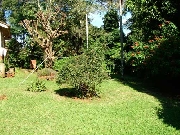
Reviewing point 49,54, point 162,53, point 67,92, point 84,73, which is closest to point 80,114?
point 84,73

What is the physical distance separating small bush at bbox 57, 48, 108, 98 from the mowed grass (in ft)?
2.63

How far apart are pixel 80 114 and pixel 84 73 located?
9.85ft

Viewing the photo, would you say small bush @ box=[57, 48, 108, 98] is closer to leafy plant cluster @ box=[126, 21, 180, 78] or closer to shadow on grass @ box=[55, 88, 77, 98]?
shadow on grass @ box=[55, 88, 77, 98]

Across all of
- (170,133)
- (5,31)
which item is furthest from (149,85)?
(5,31)

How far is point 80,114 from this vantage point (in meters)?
13.6

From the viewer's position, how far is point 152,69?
18891 mm

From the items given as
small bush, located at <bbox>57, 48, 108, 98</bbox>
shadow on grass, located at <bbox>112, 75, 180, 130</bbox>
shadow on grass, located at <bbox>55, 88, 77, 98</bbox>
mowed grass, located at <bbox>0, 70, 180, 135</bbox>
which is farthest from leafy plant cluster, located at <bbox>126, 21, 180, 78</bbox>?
shadow on grass, located at <bbox>55, 88, 77, 98</bbox>

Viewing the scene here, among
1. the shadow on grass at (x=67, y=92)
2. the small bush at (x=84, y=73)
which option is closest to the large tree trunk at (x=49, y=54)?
the shadow on grass at (x=67, y=92)

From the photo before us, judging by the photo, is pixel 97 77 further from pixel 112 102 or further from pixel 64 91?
pixel 64 91

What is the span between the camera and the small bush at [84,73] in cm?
1594

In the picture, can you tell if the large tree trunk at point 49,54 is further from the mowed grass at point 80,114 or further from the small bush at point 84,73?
the small bush at point 84,73

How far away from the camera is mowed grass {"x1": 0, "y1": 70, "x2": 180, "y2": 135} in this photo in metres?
11.5

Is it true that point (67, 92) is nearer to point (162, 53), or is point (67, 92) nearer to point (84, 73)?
point (84, 73)

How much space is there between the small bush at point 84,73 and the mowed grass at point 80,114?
0.80 metres
